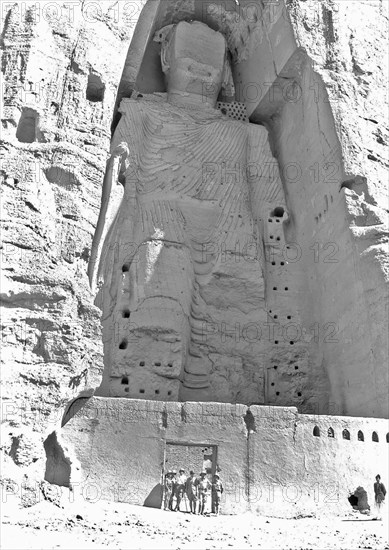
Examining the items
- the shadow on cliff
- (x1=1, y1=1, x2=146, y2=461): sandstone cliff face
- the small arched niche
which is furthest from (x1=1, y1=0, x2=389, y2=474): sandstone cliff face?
the shadow on cliff

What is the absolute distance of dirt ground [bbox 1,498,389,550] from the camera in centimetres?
710

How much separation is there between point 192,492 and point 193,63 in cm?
697

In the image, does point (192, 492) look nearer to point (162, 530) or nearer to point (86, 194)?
point (162, 530)

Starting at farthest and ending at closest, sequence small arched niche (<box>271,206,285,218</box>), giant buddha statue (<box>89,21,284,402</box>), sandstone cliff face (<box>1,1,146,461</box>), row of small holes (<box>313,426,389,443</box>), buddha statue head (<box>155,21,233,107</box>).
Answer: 1. buddha statue head (<box>155,21,233,107</box>)
2. small arched niche (<box>271,206,285,218</box>)
3. giant buddha statue (<box>89,21,284,402</box>)
4. row of small holes (<box>313,426,389,443</box>)
5. sandstone cliff face (<box>1,1,146,461</box>)

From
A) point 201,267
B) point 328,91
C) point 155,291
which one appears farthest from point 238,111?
point 155,291

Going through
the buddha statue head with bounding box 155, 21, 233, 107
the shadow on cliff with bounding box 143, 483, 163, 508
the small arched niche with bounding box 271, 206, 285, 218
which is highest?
the buddha statue head with bounding box 155, 21, 233, 107

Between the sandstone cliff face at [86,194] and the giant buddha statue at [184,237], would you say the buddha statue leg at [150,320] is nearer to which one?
the giant buddha statue at [184,237]

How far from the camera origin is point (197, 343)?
1072 cm

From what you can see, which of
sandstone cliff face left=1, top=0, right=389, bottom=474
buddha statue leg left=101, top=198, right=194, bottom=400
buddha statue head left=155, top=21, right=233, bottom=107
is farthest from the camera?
buddha statue head left=155, top=21, right=233, bottom=107

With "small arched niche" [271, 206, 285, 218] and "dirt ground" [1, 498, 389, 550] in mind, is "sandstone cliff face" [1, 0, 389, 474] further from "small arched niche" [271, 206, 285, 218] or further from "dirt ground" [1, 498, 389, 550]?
"dirt ground" [1, 498, 389, 550]

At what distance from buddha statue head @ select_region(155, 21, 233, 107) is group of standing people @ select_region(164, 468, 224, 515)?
6305 millimetres

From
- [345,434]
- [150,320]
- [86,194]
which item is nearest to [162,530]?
[345,434]

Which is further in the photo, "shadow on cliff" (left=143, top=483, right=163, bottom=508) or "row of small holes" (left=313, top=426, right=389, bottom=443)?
"row of small holes" (left=313, top=426, right=389, bottom=443)

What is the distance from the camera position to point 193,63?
1260 cm
